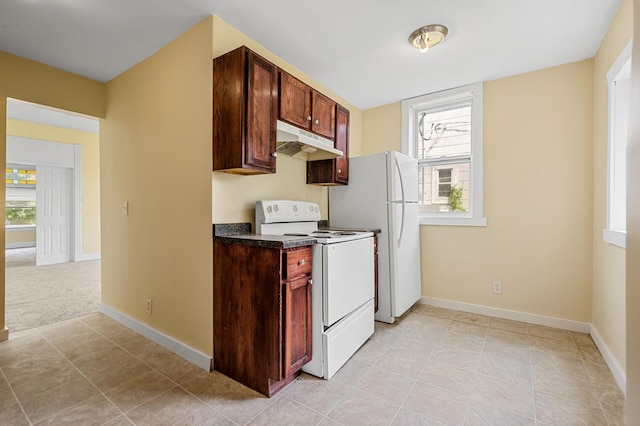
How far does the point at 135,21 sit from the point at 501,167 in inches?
136

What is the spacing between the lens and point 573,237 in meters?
2.74

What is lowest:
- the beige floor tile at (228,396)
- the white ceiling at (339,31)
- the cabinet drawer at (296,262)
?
the beige floor tile at (228,396)

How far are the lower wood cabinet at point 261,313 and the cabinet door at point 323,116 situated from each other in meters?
1.21

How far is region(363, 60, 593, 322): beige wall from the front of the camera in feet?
8.89

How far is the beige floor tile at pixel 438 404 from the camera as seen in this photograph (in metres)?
1.60

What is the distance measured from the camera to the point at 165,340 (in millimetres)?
2418

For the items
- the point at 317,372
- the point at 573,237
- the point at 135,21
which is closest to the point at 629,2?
the point at 573,237

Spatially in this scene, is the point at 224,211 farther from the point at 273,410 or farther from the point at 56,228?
the point at 56,228

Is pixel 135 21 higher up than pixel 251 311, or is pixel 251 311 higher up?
pixel 135 21

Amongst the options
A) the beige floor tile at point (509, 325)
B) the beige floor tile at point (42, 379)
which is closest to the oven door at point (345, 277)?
the beige floor tile at point (509, 325)

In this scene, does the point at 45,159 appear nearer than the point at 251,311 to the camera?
No

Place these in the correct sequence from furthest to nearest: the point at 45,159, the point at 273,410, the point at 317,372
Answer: the point at 45,159, the point at 317,372, the point at 273,410

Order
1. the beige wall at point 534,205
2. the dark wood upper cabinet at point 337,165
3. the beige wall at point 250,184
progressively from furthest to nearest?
the dark wood upper cabinet at point 337,165, the beige wall at point 534,205, the beige wall at point 250,184

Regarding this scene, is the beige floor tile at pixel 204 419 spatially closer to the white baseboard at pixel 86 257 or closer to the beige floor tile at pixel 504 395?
the beige floor tile at pixel 504 395
